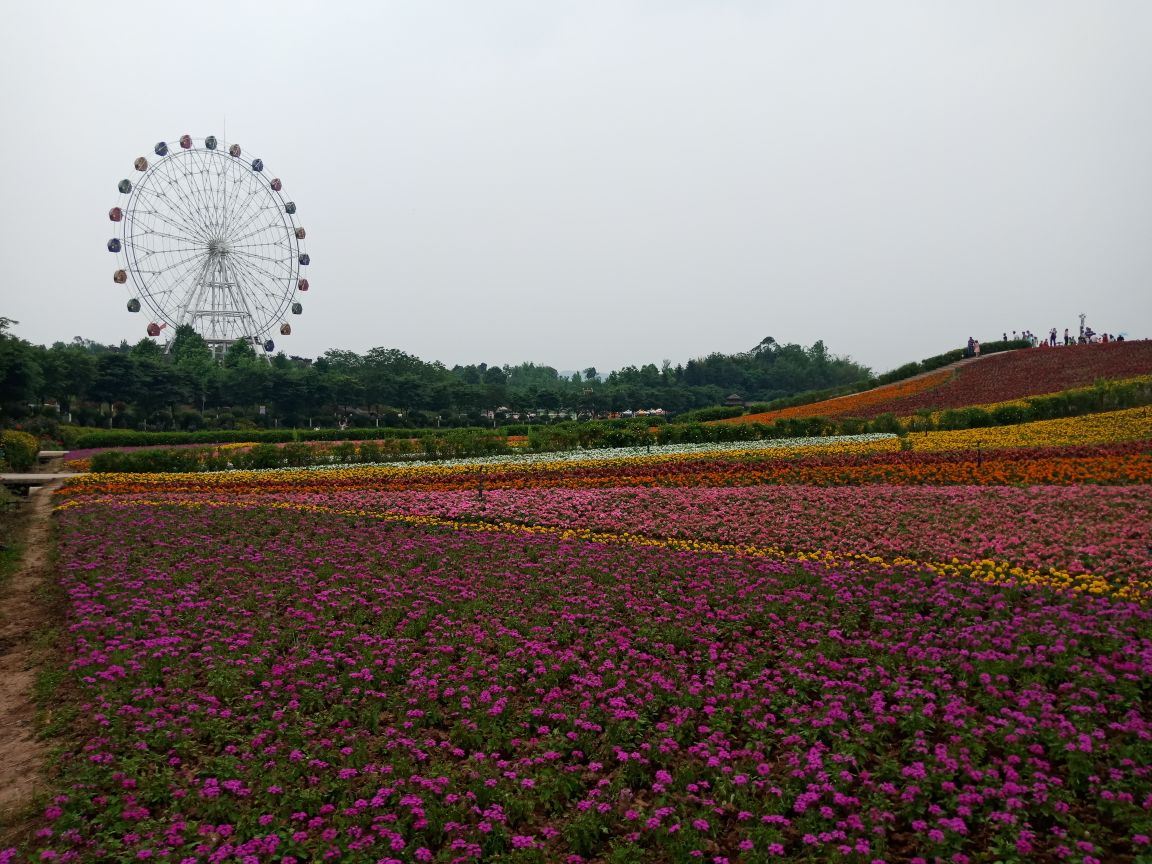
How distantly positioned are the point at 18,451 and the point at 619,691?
24.6 meters

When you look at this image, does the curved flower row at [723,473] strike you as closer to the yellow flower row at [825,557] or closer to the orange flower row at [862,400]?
the yellow flower row at [825,557]

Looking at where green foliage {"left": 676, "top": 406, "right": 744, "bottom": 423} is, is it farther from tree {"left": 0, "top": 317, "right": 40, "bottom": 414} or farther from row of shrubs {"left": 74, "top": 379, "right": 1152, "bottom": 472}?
tree {"left": 0, "top": 317, "right": 40, "bottom": 414}

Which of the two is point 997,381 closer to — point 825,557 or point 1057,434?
point 1057,434

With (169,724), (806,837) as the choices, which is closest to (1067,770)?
(806,837)

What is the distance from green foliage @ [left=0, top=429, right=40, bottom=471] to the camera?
24.3m

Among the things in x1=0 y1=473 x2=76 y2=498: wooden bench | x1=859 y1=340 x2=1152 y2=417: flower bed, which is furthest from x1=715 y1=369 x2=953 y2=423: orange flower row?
x1=0 y1=473 x2=76 y2=498: wooden bench

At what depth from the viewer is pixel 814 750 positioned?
533cm

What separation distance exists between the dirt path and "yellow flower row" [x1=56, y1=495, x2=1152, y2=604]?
3903 mm

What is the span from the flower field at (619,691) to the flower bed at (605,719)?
0.03m

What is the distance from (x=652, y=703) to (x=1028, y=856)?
258 centimetres

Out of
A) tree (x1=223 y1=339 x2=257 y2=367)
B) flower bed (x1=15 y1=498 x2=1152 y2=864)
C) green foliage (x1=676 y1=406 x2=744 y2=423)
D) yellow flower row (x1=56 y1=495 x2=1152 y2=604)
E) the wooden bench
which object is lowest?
flower bed (x1=15 y1=498 x2=1152 y2=864)

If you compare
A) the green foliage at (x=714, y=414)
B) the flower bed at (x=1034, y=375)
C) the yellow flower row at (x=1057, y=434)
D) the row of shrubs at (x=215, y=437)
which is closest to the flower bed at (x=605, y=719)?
the yellow flower row at (x=1057, y=434)

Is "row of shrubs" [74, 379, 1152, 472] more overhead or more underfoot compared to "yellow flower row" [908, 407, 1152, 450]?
more overhead

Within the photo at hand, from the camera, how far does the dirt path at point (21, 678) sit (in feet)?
18.0
